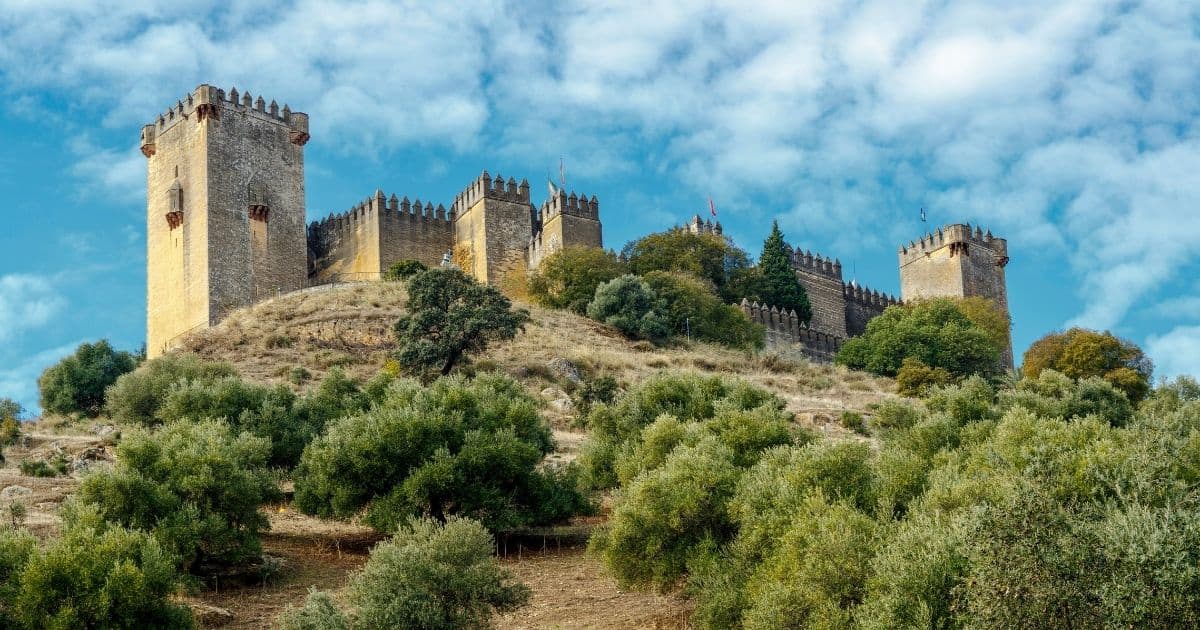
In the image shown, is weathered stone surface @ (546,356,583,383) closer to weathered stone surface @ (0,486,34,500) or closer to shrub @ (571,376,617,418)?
shrub @ (571,376,617,418)

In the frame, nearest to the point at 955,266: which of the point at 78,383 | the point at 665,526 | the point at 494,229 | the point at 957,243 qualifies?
the point at 957,243

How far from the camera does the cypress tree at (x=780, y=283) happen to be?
59.3 m

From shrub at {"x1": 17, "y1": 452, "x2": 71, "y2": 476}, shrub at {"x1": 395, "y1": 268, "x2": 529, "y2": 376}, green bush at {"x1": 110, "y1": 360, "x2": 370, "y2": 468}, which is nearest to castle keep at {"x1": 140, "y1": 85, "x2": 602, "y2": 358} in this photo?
shrub at {"x1": 395, "y1": 268, "x2": 529, "y2": 376}

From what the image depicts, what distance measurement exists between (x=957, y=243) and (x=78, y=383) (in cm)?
4076

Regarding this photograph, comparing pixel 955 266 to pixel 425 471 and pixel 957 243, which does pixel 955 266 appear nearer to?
pixel 957 243

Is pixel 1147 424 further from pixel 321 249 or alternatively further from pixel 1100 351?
pixel 321 249

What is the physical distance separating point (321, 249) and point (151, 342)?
352 inches

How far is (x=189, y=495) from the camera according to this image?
75.5 feet

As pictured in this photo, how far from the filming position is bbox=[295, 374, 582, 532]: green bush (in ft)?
80.2

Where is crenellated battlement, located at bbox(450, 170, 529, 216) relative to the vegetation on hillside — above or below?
above

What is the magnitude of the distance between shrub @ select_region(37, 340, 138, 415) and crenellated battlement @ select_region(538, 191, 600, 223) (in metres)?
19.7

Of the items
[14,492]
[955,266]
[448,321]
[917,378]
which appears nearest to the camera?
[14,492]

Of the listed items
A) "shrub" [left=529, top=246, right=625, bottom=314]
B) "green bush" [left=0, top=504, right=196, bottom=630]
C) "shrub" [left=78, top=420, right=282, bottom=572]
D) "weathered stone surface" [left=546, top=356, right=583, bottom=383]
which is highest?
"shrub" [left=529, top=246, right=625, bottom=314]

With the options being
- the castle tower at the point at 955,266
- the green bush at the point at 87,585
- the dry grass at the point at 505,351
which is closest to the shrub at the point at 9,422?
the dry grass at the point at 505,351
